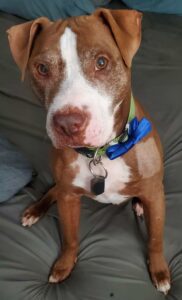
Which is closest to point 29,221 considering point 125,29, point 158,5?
point 125,29

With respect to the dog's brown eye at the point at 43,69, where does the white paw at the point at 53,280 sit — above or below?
below

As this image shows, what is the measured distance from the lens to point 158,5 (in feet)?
8.21

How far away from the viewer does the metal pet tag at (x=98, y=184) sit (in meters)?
1.39

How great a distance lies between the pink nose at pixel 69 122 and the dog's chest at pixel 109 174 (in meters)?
0.30

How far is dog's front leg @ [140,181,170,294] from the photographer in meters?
1.45

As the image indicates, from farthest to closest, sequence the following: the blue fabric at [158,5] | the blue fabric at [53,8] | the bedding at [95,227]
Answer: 1. the blue fabric at [158,5]
2. the blue fabric at [53,8]
3. the bedding at [95,227]

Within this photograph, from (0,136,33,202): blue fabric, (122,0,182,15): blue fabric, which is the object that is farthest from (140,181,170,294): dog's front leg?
(122,0,182,15): blue fabric

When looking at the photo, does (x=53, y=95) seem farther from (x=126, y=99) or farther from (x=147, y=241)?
(x=147, y=241)

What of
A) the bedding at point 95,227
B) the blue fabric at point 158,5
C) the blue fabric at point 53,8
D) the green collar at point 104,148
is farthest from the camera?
the blue fabric at point 158,5

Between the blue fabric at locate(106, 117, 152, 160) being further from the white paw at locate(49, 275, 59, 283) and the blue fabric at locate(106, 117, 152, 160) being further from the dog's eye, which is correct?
the white paw at locate(49, 275, 59, 283)

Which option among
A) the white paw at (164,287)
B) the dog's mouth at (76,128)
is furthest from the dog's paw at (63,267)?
the dog's mouth at (76,128)

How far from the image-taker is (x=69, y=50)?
1.15 metres

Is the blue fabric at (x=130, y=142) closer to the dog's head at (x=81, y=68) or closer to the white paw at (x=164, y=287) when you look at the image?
the dog's head at (x=81, y=68)

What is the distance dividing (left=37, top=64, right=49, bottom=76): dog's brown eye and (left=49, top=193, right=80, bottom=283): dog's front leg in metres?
0.46
